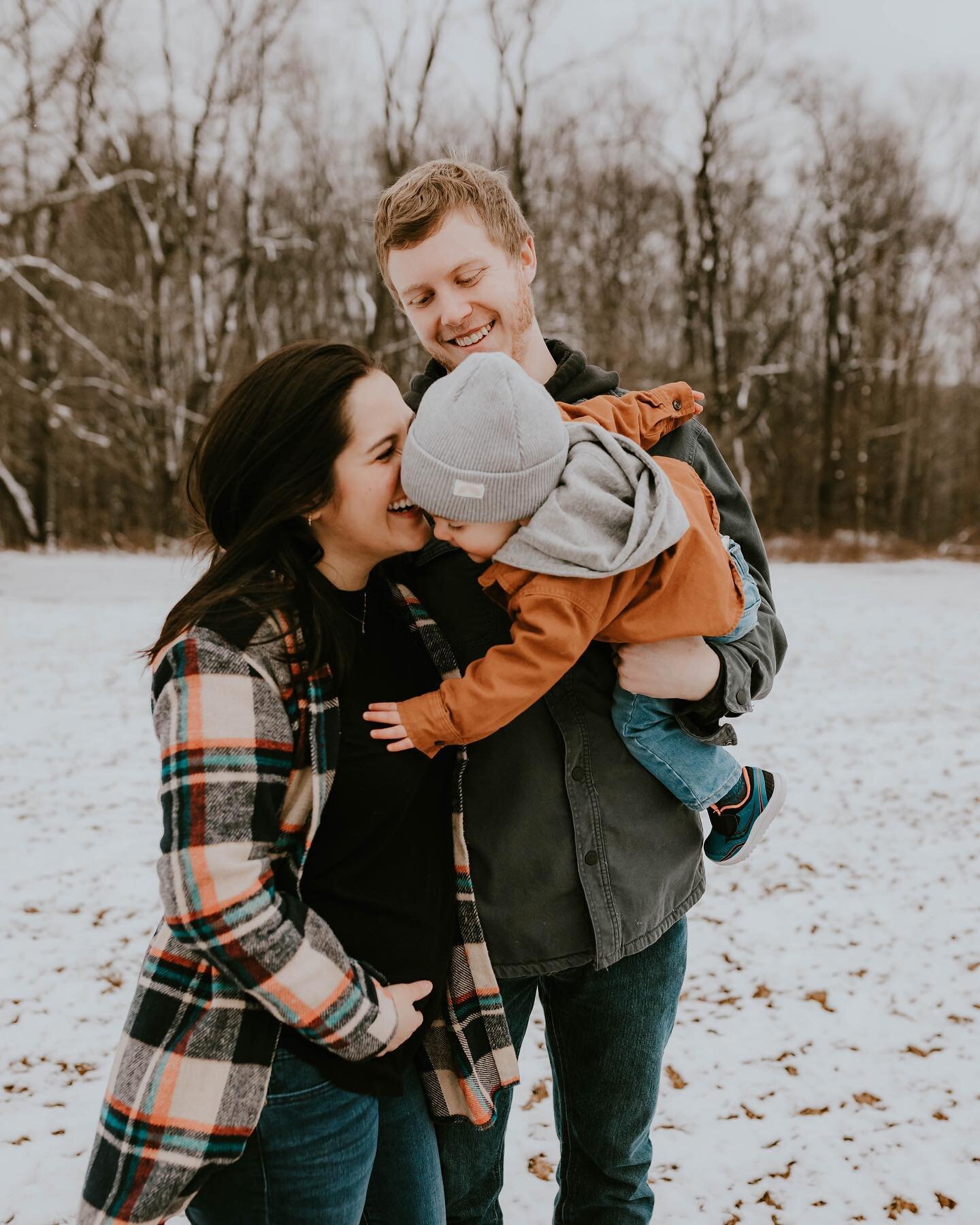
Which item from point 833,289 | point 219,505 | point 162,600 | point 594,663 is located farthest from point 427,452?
point 833,289

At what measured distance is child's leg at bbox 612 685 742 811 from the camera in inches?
68.7

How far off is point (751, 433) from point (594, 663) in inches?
1102

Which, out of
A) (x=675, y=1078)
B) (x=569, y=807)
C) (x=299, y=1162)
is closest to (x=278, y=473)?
(x=569, y=807)

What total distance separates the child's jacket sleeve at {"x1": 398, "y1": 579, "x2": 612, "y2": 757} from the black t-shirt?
0.08 m

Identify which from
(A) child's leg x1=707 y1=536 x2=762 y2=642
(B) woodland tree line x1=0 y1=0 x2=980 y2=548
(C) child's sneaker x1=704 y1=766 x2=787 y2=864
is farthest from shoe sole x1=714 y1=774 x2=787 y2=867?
(B) woodland tree line x1=0 y1=0 x2=980 y2=548

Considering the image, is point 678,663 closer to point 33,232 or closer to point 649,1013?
point 649,1013

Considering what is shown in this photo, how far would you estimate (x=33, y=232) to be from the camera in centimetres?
1959

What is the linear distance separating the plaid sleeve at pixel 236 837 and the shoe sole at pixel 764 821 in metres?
1.22

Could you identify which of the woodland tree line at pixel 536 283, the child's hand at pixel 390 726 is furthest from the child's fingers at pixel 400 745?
the woodland tree line at pixel 536 283

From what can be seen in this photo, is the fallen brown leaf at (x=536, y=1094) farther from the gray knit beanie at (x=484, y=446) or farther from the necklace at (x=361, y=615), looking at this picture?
the gray knit beanie at (x=484, y=446)

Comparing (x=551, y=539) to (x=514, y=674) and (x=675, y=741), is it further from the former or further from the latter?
(x=675, y=741)

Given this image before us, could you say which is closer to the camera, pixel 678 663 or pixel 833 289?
pixel 678 663

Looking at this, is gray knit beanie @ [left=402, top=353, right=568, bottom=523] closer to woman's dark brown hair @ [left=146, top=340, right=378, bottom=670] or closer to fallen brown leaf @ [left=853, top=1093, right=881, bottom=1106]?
woman's dark brown hair @ [left=146, top=340, right=378, bottom=670]

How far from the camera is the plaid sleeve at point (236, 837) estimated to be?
4.35 ft
